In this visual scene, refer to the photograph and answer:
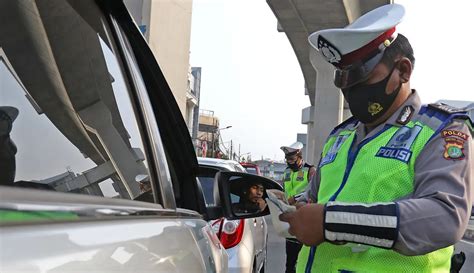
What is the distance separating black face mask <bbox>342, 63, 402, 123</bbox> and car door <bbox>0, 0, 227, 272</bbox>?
0.75 metres

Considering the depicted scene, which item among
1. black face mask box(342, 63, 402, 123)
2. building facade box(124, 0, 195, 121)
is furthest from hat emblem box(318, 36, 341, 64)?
building facade box(124, 0, 195, 121)

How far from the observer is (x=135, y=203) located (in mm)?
1434

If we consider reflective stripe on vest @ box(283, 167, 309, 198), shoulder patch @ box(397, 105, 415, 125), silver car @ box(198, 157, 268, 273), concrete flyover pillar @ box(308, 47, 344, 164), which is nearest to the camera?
shoulder patch @ box(397, 105, 415, 125)

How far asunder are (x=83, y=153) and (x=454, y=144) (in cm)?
120

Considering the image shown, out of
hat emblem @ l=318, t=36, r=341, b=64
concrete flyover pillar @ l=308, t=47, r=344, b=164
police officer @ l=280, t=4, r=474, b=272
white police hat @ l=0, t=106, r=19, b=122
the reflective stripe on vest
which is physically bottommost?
concrete flyover pillar @ l=308, t=47, r=344, b=164

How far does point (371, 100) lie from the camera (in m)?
2.05

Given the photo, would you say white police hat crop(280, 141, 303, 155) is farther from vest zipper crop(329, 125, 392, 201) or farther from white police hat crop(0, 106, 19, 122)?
white police hat crop(0, 106, 19, 122)

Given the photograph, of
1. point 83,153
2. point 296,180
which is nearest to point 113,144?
point 83,153

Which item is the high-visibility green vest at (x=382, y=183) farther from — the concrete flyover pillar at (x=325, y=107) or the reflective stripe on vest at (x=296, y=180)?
the concrete flyover pillar at (x=325, y=107)

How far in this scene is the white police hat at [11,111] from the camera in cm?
91

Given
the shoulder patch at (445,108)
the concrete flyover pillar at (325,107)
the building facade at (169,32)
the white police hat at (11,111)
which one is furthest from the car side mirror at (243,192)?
the concrete flyover pillar at (325,107)

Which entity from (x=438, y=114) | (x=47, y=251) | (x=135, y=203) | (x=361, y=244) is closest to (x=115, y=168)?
(x=135, y=203)

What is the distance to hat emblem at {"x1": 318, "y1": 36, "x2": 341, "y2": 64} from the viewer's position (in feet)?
6.68

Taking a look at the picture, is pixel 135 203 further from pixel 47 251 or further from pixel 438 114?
pixel 438 114
